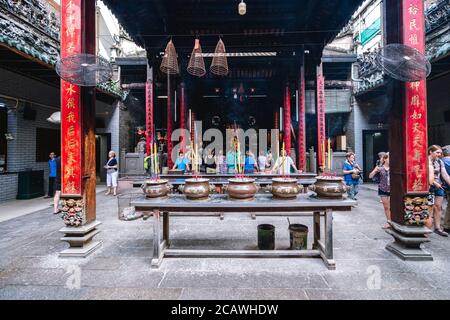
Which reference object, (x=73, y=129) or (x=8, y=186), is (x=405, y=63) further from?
(x=8, y=186)

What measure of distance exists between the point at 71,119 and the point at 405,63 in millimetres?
5157

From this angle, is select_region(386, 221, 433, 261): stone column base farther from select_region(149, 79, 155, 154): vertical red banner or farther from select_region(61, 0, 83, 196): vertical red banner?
select_region(149, 79, 155, 154): vertical red banner

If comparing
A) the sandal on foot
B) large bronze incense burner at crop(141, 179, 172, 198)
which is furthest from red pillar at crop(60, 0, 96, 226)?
the sandal on foot

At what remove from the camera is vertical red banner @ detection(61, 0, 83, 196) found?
388 centimetres

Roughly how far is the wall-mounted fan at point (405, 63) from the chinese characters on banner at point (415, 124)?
204 millimetres

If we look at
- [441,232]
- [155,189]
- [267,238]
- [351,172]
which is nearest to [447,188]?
[441,232]

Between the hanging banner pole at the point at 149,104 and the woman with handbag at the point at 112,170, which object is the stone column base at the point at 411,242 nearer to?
the hanging banner pole at the point at 149,104

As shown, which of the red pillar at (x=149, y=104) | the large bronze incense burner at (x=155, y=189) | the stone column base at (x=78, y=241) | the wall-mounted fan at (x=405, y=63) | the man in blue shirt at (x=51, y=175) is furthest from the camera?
the red pillar at (x=149, y=104)

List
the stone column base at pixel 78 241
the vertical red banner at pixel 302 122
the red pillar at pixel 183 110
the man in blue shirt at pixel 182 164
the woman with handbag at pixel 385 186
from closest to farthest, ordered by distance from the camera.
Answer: the stone column base at pixel 78 241 → the woman with handbag at pixel 385 186 → the man in blue shirt at pixel 182 164 → the vertical red banner at pixel 302 122 → the red pillar at pixel 183 110

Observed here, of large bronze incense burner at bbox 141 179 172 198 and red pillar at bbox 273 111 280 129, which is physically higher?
red pillar at bbox 273 111 280 129

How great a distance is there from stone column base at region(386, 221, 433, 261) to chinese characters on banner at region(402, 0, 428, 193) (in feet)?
1.91

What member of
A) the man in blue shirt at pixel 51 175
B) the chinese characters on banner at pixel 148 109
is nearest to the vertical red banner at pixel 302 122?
the chinese characters on banner at pixel 148 109

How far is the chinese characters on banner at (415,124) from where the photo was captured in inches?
144
